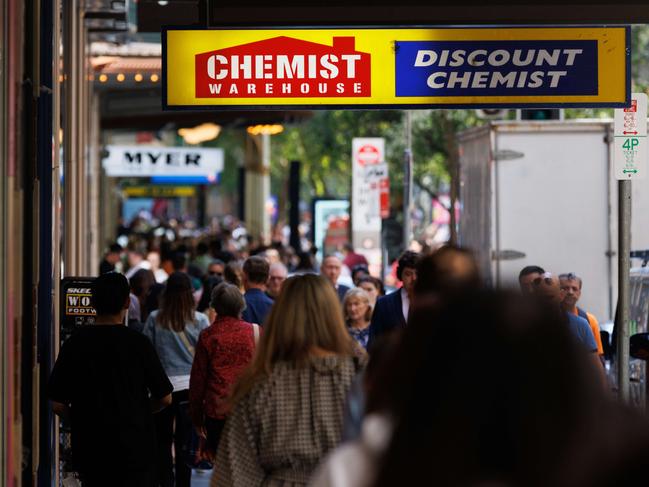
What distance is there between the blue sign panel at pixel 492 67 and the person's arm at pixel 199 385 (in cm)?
210

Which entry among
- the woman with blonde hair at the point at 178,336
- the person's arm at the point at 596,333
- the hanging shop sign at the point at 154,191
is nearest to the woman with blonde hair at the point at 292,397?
the woman with blonde hair at the point at 178,336

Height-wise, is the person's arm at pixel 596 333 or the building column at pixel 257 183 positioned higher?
the building column at pixel 257 183

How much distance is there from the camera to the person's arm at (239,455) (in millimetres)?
5031

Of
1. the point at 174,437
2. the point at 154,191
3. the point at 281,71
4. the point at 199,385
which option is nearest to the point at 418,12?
the point at 281,71

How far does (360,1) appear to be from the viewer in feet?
28.4

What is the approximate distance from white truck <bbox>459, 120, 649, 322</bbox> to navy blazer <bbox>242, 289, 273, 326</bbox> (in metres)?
5.06

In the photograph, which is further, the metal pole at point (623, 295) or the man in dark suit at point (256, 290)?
the man in dark suit at point (256, 290)

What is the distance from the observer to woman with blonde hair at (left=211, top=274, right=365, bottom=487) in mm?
5016

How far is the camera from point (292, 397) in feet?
16.6

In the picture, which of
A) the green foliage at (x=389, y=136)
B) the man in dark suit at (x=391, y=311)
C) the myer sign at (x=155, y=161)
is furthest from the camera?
the green foliage at (x=389, y=136)

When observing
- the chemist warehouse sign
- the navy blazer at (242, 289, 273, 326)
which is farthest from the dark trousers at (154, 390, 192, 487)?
the chemist warehouse sign

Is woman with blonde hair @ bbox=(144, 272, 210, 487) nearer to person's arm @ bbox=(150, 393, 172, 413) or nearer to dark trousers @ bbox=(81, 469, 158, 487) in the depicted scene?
person's arm @ bbox=(150, 393, 172, 413)

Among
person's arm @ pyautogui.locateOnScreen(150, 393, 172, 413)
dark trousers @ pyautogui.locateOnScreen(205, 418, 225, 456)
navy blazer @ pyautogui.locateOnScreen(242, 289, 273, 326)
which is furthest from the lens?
navy blazer @ pyautogui.locateOnScreen(242, 289, 273, 326)

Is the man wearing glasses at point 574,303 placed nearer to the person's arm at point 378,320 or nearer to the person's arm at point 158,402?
the person's arm at point 378,320
